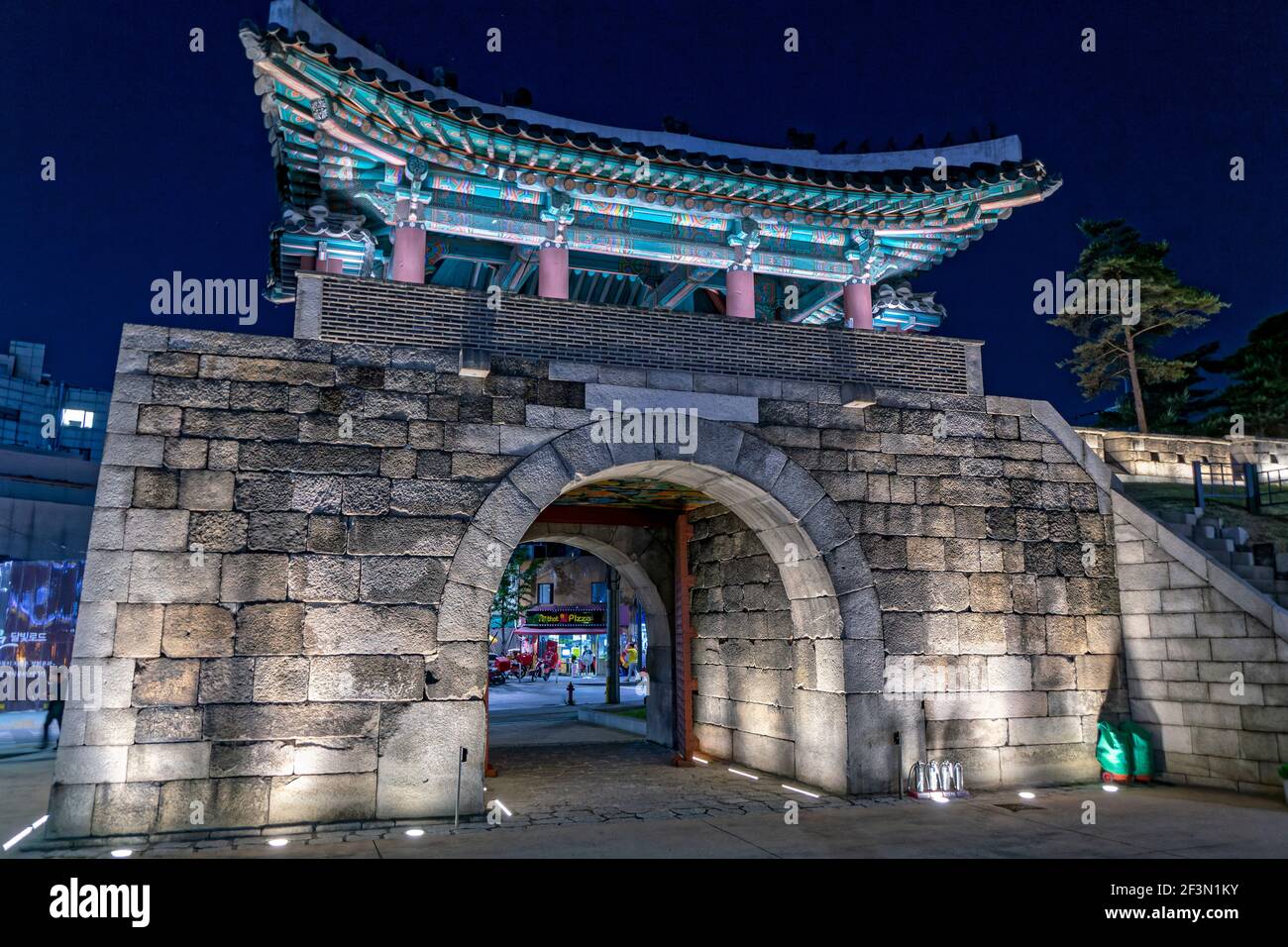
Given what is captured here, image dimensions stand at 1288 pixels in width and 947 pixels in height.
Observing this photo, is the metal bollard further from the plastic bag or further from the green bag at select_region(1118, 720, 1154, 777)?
the green bag at select_region(1118, 720, 1154, 777)

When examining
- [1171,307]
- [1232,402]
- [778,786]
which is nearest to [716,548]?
[778,786]

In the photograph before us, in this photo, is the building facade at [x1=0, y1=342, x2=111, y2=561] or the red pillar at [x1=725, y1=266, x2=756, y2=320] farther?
the building facade at [x1=0, y1=342, x2=111, y2=561]

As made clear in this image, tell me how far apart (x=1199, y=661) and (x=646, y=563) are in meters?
6.82

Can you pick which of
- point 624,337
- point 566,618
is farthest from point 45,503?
point 566,618

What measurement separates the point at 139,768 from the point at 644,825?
4.12m

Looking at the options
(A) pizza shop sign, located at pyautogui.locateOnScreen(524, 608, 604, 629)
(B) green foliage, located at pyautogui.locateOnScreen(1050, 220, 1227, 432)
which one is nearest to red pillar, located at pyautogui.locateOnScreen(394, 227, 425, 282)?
(B) green foliage, located at pyautogui.locateOnScreen(1050, 220, 1227, 432)

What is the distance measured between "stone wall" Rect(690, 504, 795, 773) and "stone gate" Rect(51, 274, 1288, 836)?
59 mm

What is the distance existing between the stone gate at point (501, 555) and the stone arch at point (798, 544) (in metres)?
0.03

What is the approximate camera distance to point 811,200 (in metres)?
12.2

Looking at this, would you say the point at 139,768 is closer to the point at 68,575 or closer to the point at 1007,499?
the point at 1007,499

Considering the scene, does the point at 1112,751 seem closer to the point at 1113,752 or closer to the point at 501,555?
the point at 1113,752

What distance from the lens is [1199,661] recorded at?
8961mm

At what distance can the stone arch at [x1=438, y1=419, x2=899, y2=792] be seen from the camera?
7926 millimetres

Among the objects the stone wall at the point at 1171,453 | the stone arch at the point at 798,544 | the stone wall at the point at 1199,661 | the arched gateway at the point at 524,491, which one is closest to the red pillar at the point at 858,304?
the arched gateway at the point at 524,491
